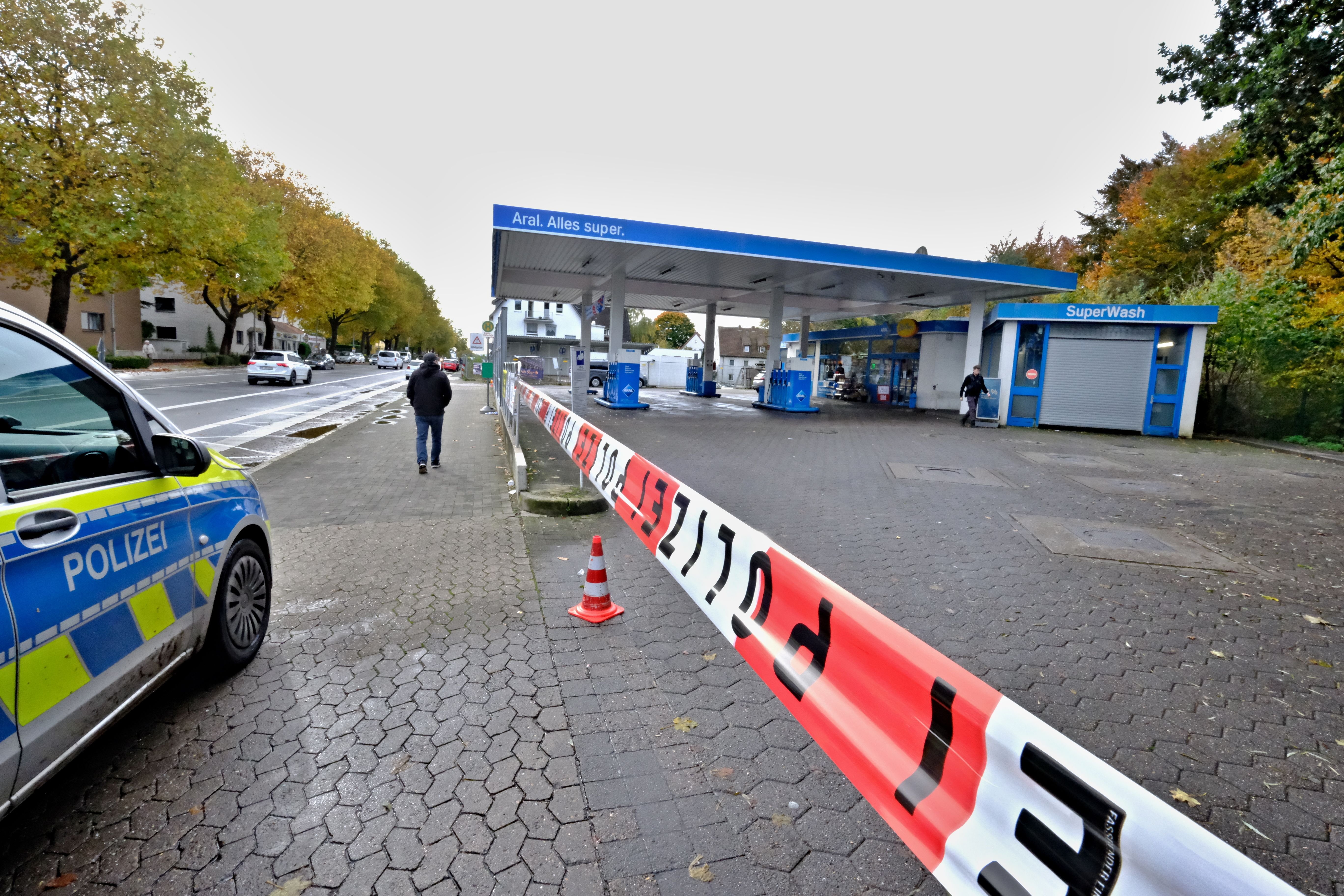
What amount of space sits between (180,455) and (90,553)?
31.8 inches

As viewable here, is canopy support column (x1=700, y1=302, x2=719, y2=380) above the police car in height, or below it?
above

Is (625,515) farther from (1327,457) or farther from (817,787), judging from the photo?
(1327,457)

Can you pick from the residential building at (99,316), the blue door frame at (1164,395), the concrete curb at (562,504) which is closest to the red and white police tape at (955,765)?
the concrete curb at (562,504)

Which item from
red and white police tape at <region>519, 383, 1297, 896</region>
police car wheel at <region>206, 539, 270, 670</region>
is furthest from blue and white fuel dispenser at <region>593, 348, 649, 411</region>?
red and white police tape at <region>519, 383, 1297, 896</region>

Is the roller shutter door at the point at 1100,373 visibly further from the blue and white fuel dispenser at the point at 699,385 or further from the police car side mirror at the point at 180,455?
the police car side mirror at the point at 180,455

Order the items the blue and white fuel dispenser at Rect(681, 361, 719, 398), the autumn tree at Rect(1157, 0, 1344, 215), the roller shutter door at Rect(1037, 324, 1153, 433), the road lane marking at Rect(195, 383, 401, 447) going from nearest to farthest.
Answer: the autumn tree at Rect(1157, 0, 1344, 215), the road lane marking at Rect(195, 383, 401, 447), the roller shutter door at Rect(1037, 324, 1153, 433), the blue and white fuel dispenser at Rect(681, 361, 719, 398)

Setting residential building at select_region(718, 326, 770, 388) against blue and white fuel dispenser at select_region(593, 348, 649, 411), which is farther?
residential building at select_region(718, 326, 770, 388)

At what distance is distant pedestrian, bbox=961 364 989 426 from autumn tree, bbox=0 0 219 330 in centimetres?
2778

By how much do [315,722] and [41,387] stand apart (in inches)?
73.2

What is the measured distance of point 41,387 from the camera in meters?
2.60

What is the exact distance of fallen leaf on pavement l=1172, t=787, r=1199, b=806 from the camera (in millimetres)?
2721

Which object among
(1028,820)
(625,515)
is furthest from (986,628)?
(1028,820)

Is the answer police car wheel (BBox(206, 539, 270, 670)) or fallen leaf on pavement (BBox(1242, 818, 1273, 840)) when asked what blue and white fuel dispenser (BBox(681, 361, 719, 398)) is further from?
fallen leaf on pavement (BBox(1242, 818, 1273, 840))

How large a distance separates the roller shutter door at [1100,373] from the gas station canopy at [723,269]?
231cm
